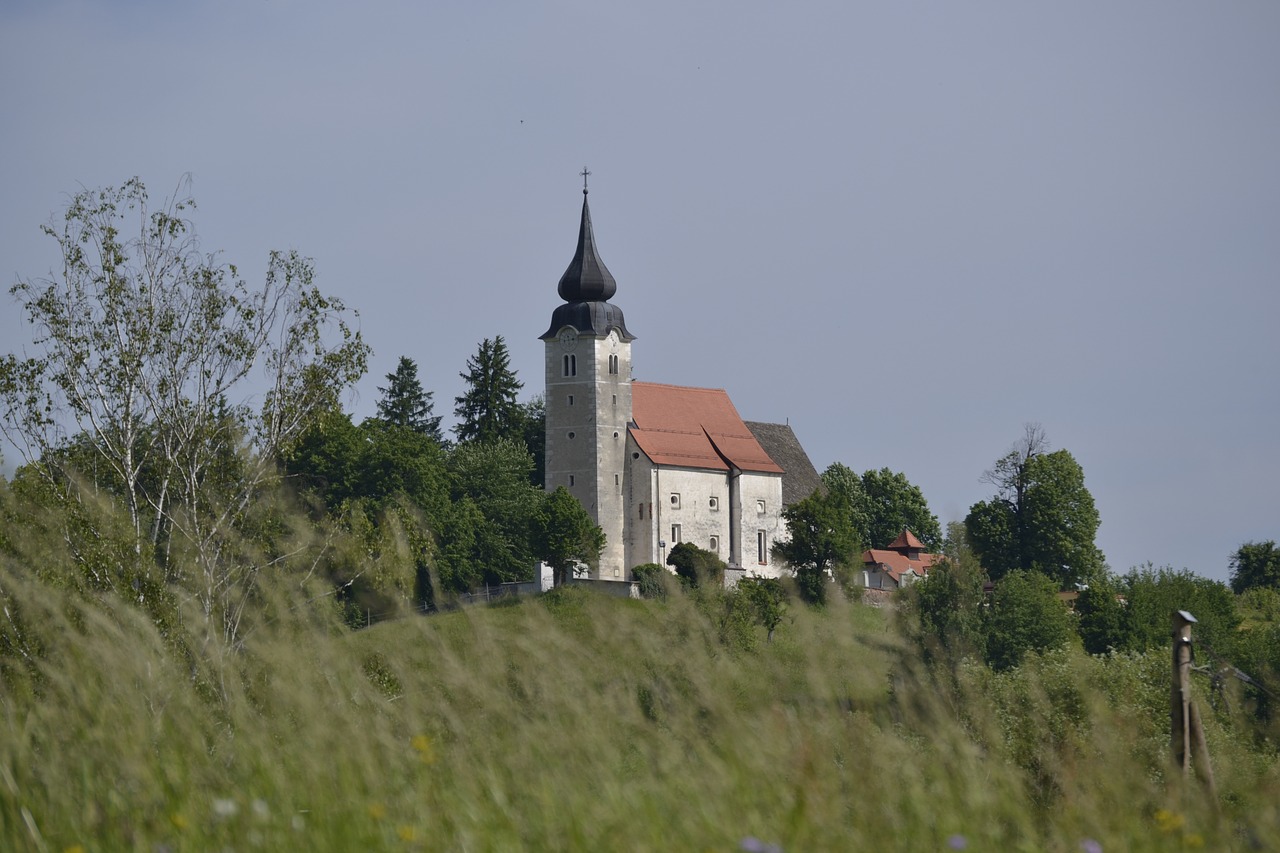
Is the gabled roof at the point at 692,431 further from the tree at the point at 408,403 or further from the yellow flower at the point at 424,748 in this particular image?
the yellow flower at the point at 424,748

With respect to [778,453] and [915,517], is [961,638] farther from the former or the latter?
[915,517]

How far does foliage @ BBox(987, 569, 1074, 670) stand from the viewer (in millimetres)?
46156

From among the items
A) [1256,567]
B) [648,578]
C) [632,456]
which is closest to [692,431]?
[632,456]

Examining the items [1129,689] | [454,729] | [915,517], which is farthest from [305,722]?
[915,517]

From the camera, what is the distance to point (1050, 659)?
106 feet

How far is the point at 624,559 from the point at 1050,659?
2557cm

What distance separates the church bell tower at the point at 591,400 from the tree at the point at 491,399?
6.74m

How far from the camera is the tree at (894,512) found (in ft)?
258

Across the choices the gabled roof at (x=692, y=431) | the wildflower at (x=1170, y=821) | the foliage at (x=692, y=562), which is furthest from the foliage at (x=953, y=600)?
the wildflower at (x=1170, y=821)

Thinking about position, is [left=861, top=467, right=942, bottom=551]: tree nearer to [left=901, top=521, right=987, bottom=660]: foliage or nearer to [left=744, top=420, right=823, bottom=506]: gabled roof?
[left=744, top=420, right=823, bottom=506]: gabled roof

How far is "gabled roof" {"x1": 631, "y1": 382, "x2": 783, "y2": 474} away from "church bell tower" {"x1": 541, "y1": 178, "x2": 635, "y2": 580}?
1.36 meters

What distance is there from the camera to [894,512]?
3098 inches

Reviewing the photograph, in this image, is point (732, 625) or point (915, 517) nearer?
point (732, 625)

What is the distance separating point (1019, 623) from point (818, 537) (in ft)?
33.2
